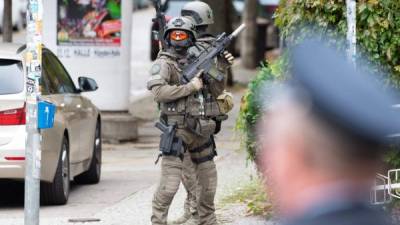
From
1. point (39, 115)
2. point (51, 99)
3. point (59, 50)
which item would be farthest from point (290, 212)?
point (59, 50)

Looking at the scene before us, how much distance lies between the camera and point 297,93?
3576 millimetres

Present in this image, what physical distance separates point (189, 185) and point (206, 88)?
0.89 metres

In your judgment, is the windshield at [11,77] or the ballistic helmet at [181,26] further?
the windshield at [11,77]

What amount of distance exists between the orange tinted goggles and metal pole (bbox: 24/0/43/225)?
0.93 meters

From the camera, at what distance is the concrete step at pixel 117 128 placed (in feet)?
49.2

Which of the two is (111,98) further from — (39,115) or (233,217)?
(39,115)

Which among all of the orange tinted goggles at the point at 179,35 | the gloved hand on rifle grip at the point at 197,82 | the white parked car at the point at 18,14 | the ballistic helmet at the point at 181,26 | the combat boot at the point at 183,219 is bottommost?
the combat boot at the point at 183,219

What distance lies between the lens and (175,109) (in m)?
7.29

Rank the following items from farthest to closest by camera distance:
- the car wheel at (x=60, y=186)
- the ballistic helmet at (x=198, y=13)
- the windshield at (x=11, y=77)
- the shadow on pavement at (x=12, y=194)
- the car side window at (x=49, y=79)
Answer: the shadow on pavement at (x=12, y=194)
the car side window at (x=49, y=79)
the car wheel at (x=60, y=186)
the windshield at (x=11, y=77)
the ballistic helmet at (x=198, y=13)

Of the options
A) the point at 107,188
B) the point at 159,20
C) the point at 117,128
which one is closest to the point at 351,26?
the point at 159,20

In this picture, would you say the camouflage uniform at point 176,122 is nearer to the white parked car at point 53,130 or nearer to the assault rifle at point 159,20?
the assault rifle at point 159,20

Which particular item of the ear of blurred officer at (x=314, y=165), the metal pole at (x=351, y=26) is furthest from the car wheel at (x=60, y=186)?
the ear of blurred officer at (x=314, y=165)

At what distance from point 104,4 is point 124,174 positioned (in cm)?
379

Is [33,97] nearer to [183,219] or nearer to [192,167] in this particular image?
[192,167]
